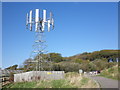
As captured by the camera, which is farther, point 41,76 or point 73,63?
point 73,63

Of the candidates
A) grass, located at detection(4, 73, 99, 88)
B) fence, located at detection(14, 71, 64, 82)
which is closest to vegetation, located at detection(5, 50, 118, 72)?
fence, located at detection(14, 71, 64, 82)

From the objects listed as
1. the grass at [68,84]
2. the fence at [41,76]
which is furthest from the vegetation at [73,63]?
the grass at [68,84]

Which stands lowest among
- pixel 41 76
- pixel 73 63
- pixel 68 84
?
pixel 68 84

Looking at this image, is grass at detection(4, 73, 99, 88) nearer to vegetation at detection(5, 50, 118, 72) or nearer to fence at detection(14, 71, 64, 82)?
fence at detection(14, 71, 64, 82)

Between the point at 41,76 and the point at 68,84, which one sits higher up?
the point at 41,76

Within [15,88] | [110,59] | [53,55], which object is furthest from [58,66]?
[110,59]

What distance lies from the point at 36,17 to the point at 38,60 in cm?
339

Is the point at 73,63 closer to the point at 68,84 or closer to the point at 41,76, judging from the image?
the point at 41,76

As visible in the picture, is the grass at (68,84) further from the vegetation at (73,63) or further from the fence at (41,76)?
the vegetation at (73,63)

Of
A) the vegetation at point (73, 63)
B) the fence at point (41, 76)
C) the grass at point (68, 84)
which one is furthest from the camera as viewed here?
the vegetation at point (73, 63)


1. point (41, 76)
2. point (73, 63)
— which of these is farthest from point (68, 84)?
point (73, 63)

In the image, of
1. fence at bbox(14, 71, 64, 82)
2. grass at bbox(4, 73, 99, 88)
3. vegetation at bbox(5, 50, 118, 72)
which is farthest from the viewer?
vegetation at bbox(5, 50, 118, 72)

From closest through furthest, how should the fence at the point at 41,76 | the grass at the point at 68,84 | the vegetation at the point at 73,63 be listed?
the grass at the point at 68,84
the fence at the point at 41,76
the vegetation at the point at 73,63

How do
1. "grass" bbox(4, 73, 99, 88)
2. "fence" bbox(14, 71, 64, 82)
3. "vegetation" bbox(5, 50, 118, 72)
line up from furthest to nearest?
"vegetation" bbox(5, 50, 118, 72)
"fence" bbox(14, 71, 64, 82)
"grass" bbox(4, 73, 99, 88)
